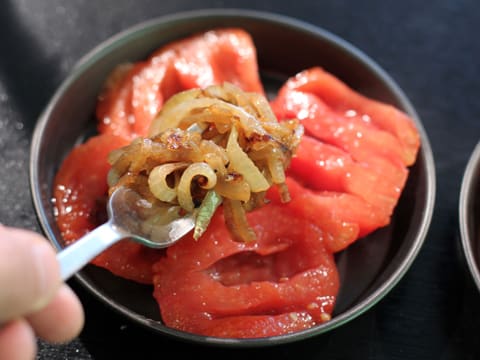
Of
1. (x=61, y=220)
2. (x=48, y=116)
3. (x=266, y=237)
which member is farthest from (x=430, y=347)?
(x=48, y=116)

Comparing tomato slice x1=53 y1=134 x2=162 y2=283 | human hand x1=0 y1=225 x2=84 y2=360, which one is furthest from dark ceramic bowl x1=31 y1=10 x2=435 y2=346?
human hand x1=0 y1=225 x2=84 y2=360

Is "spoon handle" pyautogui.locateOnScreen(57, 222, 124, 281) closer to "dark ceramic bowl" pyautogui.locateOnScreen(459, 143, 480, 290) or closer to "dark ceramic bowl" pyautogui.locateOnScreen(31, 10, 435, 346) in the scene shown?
"dark ceramic bowl" pyautogui.locateOnScreen(31, 10, 435, 346)

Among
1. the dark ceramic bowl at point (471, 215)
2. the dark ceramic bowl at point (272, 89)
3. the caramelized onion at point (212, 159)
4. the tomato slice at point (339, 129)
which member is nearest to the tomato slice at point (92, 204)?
the dark ceramic bowl at point (272, 89)

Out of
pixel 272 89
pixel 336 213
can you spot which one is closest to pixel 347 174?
pixel 336 213

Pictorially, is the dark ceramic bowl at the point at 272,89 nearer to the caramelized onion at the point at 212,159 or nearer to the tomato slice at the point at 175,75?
the tomato slice at the point at 175,75

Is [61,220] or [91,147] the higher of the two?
[91,147]

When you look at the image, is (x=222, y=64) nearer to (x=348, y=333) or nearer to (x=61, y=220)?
(x=61, y=220)
